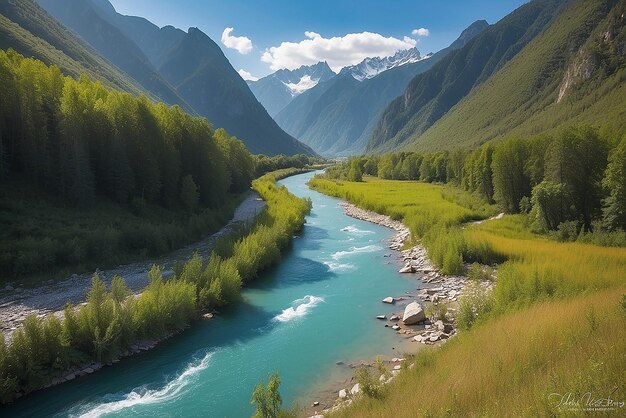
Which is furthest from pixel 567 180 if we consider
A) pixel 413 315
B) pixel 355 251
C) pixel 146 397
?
pixel 146 397

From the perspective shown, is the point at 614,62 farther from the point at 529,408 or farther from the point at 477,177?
the point at 529,408

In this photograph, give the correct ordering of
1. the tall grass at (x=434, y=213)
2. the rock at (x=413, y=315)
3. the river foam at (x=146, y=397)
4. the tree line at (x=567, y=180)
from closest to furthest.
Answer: the river foam at (x=146, y=397), the rock at (x=413, y=315), the tall grass at (x=434, y=213), the tree line at (x=567, y=180)

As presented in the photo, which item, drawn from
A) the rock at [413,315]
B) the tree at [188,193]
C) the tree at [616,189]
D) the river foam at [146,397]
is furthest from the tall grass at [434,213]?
the tree at [188,193]

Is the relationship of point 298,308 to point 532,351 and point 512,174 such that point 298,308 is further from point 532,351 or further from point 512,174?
point 512,174

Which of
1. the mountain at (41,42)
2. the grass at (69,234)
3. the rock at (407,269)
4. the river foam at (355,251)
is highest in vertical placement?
the mountain at (41,42)

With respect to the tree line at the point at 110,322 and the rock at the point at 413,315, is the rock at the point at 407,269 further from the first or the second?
the tree line at the point at 110,322
